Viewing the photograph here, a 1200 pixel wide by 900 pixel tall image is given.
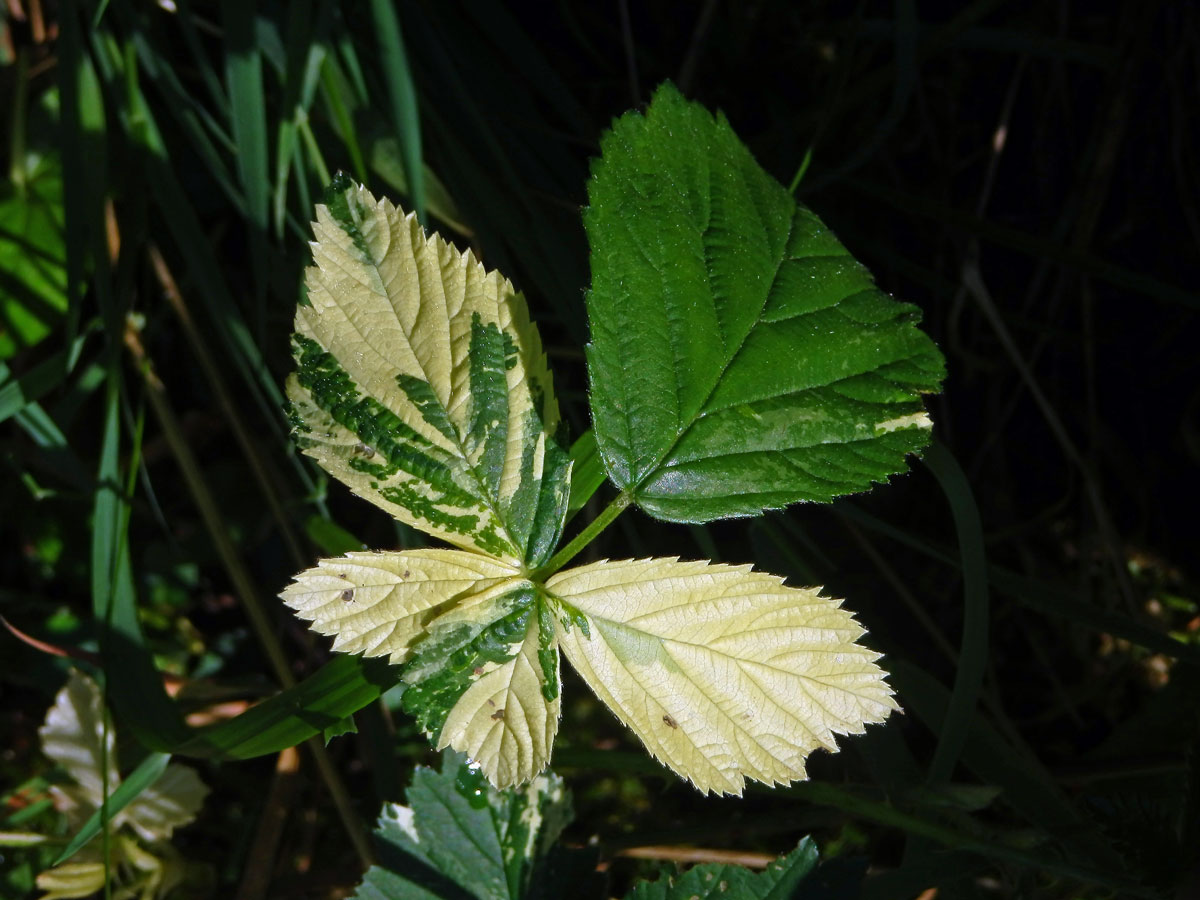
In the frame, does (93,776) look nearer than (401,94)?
No

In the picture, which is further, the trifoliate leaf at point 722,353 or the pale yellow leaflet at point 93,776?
the pale yellow leaflet at point 93,776

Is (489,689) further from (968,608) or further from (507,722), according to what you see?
(968,608)

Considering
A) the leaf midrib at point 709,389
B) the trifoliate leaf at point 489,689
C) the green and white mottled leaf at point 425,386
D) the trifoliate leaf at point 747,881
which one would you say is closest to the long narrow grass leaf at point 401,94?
the green and white mottled leaf at point 425,386

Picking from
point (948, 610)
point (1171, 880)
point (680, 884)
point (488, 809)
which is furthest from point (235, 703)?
point (1171, 880)

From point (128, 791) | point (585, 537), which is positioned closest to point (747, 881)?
point (585, 537)

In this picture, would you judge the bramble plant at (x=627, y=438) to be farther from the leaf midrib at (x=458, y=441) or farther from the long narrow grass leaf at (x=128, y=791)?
the long narrow grass leaf at (x=128, y=791)

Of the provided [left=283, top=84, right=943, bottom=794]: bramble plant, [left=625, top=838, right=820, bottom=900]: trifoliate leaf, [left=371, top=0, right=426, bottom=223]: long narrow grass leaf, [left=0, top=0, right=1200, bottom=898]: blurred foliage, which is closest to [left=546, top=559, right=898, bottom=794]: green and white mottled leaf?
[left=283, top=84, right=943, bottom=794]: bramble plant

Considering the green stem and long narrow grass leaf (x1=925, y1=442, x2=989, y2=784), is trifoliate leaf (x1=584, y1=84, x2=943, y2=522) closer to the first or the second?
the green stem
